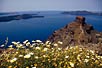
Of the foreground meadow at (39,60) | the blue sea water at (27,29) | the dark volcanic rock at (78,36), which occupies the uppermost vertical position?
the foreground meadow at (39,60)

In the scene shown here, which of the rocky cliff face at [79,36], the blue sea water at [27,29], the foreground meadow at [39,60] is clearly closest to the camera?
the foreground meadow at [39,60]

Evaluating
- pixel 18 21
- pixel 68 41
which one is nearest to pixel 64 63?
A: pixel 68 41

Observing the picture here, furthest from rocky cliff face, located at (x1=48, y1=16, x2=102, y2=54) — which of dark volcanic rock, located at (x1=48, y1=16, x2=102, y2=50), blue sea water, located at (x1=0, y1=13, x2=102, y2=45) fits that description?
blue sea water, located at (x1=0, y1=13, x2=102, y2=45)

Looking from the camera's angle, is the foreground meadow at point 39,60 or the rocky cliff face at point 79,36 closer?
the foreground meadow at point 39,60

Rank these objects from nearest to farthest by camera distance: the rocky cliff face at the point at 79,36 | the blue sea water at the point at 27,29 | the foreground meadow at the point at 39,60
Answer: the foreground meadow at the point at 39,60
the rocky cliff face at the point at 79,36
the blue sea water at the point at 27,29

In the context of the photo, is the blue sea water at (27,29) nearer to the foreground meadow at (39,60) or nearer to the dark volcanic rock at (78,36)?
the dark volcanic rock at (78,36)

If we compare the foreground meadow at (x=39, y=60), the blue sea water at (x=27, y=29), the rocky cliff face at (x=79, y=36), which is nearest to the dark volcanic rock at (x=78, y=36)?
the rocky cliff face at (x=79, y=36)

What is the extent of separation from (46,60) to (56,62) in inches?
16.9

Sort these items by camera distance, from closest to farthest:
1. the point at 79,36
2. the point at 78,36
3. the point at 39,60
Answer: the point at 39,60, the point at 79,36, the point at 78,36

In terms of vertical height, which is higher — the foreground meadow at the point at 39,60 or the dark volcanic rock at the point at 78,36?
the foreground meadow at the point at 39,60

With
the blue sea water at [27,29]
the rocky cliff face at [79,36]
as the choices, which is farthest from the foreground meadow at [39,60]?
the blue sea water at [27,29]

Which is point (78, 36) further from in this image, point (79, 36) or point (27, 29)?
point (27, 29)

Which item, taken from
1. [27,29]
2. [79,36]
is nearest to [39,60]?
[79,36]

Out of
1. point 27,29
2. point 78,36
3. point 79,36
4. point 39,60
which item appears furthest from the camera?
point 27,29
